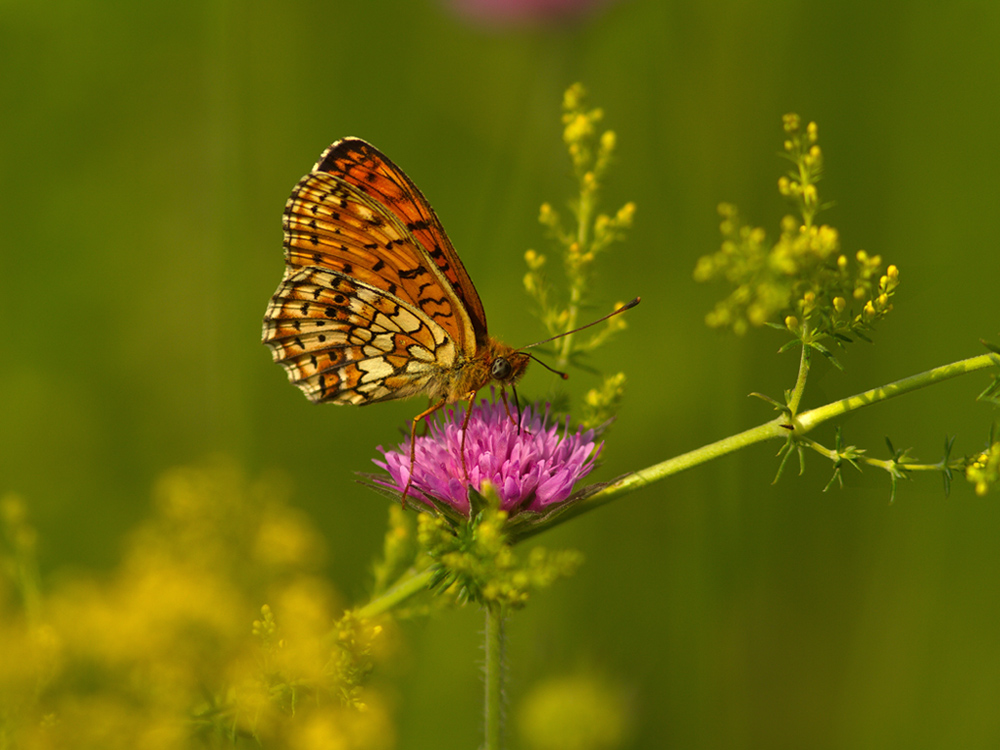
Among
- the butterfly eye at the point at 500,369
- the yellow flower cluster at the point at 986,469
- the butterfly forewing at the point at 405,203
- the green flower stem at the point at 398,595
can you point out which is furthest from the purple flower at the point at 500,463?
the yellow flower cluster at the point at 986,469

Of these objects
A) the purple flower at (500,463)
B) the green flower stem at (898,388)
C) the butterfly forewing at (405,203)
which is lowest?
the purple flower at (500,463)

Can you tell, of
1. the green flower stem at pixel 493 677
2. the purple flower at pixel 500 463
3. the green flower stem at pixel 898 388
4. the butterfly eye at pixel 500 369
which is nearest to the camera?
the green flower stem at pixel 898 388

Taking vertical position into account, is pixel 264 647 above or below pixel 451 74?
below

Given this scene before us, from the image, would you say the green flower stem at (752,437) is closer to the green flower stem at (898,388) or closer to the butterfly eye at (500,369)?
the green flower stem at (898,388)

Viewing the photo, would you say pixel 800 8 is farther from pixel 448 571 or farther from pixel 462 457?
pixel 448 571

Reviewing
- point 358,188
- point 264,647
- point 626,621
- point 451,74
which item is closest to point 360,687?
point 264,647

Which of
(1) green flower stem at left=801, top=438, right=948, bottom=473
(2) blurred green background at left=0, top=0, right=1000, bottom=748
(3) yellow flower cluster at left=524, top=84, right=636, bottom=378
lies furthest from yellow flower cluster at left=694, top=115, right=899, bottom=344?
(2) blurred green background at left=0, top=0, right=1000, bottom=748

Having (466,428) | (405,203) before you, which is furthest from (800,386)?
(405,203)
